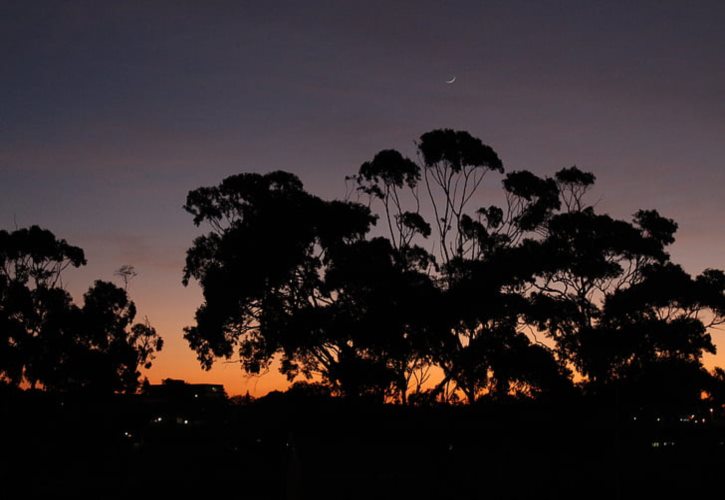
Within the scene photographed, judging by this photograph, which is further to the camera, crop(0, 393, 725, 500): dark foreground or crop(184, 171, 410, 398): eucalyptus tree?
crop(184, 171, 410, 398): eucalyptus tree

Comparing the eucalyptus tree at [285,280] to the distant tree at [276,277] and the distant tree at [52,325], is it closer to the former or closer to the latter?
the distant tree at [276,277]

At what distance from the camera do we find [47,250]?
61.2 metres

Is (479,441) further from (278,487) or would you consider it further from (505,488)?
(278,487)

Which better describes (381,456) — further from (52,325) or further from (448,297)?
(52,325)

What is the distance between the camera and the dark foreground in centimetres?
2572

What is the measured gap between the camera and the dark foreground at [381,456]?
Answer: 25719mm

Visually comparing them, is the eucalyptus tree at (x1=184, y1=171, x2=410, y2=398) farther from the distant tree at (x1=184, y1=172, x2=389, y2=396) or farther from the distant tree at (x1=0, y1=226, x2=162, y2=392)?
the distant tree at (x1=0, y1=226, x2=162, y2=392)

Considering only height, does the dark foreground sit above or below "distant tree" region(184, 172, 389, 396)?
below

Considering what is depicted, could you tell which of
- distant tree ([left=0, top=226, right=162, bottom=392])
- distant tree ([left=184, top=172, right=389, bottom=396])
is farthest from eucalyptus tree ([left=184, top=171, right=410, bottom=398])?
distant tree ([left=0, top=226, right=162, bottom=392])

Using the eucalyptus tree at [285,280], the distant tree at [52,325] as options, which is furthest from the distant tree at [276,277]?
the distant tree at [52,325]

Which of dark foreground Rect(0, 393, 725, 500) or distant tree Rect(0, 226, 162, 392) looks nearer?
dark foreground Rect(0, 393, 725, 500)

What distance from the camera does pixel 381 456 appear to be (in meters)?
25.8

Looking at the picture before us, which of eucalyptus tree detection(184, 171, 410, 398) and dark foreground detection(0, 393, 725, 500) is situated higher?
eucalyptus tree detection(184, 171, 410, 398)

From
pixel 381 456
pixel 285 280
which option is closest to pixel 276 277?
pixel 285 280
